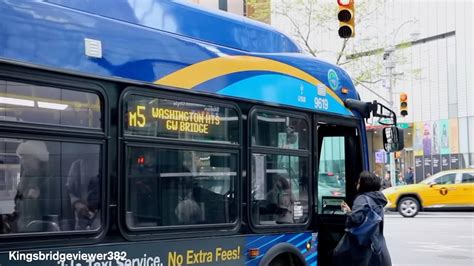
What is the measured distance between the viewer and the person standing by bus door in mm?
3988

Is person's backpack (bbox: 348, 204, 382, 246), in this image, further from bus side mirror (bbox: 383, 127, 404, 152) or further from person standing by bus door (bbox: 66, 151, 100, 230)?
person standing by bus door (bbox: 66, 151, 100, 230)

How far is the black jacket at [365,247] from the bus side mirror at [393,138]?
1432 mm

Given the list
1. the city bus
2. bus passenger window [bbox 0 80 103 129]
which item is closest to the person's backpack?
the city bus

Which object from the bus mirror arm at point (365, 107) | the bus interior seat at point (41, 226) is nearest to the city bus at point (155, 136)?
the bus interior seat at point (41, 226)

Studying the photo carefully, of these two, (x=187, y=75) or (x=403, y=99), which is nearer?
(x=187, y=75)

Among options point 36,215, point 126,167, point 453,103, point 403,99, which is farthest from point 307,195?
point 453,103

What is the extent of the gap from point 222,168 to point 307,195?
137cm

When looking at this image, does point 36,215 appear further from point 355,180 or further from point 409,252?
point 409,252

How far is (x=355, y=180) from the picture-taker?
280 inches

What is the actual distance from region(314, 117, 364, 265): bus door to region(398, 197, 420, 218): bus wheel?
47.9 feet

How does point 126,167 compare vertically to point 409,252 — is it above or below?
above

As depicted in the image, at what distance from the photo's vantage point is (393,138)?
7352mm

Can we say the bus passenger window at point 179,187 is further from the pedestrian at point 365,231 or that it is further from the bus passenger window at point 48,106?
the pedestrian at point 365,231

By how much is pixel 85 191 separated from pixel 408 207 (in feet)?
60.8
